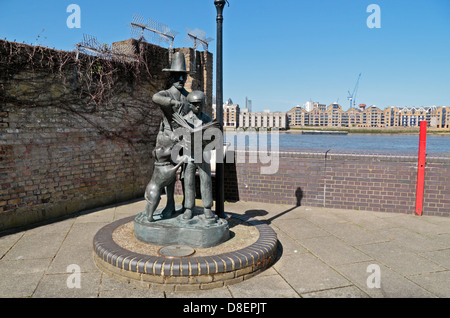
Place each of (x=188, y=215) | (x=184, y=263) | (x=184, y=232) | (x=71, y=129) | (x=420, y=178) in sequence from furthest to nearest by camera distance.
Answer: (x=420, y=178) < (x=71, y=129) < (x=188, y=215) < (x=184, y=232) < (x=184, y=263)

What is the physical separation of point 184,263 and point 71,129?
414 cm

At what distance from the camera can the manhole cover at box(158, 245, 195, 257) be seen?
366 cm

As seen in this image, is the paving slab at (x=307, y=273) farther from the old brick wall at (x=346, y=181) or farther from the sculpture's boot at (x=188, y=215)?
the old brick wall at (x=346, y=181)

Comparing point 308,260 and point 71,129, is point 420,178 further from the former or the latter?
point 71,129

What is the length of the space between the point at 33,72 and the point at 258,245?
15.6ft

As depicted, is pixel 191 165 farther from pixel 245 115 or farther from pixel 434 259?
pixel 245 115

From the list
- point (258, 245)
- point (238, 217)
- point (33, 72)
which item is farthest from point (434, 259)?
point (33, 72)

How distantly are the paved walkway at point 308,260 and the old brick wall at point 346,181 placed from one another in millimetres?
489

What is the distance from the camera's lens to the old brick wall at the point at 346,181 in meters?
6.23

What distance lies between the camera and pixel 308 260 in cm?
401

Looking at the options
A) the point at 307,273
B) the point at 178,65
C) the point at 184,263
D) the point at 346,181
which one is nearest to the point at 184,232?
the point at 184,263

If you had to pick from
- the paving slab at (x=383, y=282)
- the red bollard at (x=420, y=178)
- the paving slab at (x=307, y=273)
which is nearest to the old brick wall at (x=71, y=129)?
the paving slab at (x=307, y=273)

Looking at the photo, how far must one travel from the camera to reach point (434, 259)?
4.08 metres

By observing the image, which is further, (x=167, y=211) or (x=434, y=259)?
(x=167, y=211)
